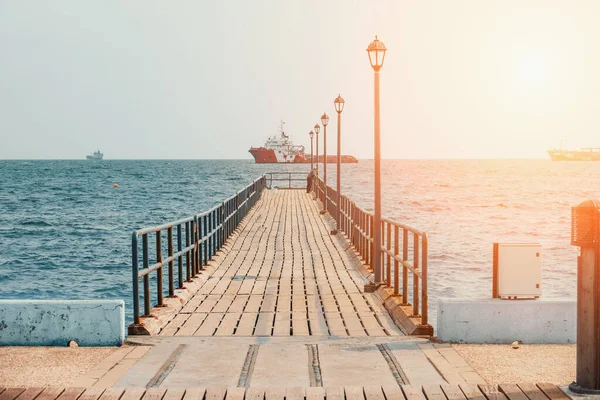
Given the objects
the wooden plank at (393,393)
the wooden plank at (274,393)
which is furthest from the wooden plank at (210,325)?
the wooden plank at (393,393)

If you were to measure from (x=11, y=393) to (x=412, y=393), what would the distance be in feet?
9.69

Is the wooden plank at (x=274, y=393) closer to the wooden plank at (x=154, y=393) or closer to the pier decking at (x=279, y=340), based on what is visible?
the pier decking at (x=279, y=340)

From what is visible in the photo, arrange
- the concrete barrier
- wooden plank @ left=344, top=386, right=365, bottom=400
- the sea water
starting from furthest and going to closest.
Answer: the sea water → the concrete barrier → wooden plank @ left=344, top=386, right=365, bottom=400

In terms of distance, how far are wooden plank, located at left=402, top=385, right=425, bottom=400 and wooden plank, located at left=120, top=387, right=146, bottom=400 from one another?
6.44 ft

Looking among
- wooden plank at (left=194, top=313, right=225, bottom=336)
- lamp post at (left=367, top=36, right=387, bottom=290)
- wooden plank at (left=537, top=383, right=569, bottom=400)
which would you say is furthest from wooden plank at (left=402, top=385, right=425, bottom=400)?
lamp post at (left=367, top=36, right=387, bottom=290)

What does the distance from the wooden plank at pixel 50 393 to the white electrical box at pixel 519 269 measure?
14.6 ft

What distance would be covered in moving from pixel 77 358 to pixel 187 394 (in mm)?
1956

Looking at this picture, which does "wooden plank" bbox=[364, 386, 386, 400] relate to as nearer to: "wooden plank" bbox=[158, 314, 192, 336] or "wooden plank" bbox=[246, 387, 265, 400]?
"wooden plank" bbox=[246, 387, 265, 400]

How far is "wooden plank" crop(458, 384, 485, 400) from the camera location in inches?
217

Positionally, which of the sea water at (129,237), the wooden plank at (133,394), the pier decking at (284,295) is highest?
the wooden plank at (133,394)

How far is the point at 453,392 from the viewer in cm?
561

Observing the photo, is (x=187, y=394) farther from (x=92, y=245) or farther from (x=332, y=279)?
(x=92, y=245)

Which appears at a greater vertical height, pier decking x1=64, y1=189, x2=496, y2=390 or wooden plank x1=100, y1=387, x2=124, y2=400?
wooden plank x1=100, y1=387, x2=124, y2=400

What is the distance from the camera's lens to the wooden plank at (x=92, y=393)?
5438 mm
